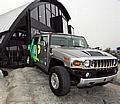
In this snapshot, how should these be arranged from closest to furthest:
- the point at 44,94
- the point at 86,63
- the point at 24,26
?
the point at 86,63, the point at 44,94, the point at 24,26

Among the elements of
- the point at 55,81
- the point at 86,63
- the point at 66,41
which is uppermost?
the point at 66,41

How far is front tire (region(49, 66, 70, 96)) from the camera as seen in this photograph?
529 centimetres

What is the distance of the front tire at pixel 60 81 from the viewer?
5.29 meters

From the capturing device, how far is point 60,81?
5352mm

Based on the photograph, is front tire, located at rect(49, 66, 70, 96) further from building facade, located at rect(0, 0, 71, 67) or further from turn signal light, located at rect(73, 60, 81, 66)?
building facade, located at rect(0, 0, 71, 67)

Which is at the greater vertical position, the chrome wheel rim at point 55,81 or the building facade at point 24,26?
the building facade at point 24,26

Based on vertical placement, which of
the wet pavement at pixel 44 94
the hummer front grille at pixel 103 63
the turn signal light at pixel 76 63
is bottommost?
the wet pavement at pixel 44 94

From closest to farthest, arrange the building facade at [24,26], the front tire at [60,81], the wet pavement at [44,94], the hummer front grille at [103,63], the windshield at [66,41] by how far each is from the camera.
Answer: the front tire at [60,81] < the hummer front grille at [103,63] < the wet pavement at [44,94] < the windshield at [66,41] < the building facade at [24,26]

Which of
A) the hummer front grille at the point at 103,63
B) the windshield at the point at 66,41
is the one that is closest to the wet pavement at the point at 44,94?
the hummer front grille at the point at 103,63

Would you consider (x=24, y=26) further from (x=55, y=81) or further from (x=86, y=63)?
(x=86, y=63)

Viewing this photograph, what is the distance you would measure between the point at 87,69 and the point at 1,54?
7.89 meters

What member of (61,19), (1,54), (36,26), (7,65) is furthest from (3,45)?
(61,19)

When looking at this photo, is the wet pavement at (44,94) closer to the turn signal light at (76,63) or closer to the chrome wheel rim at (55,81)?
the chrome wheel rim at (55,81)

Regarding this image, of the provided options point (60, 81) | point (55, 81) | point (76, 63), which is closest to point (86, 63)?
point (76, 63)
